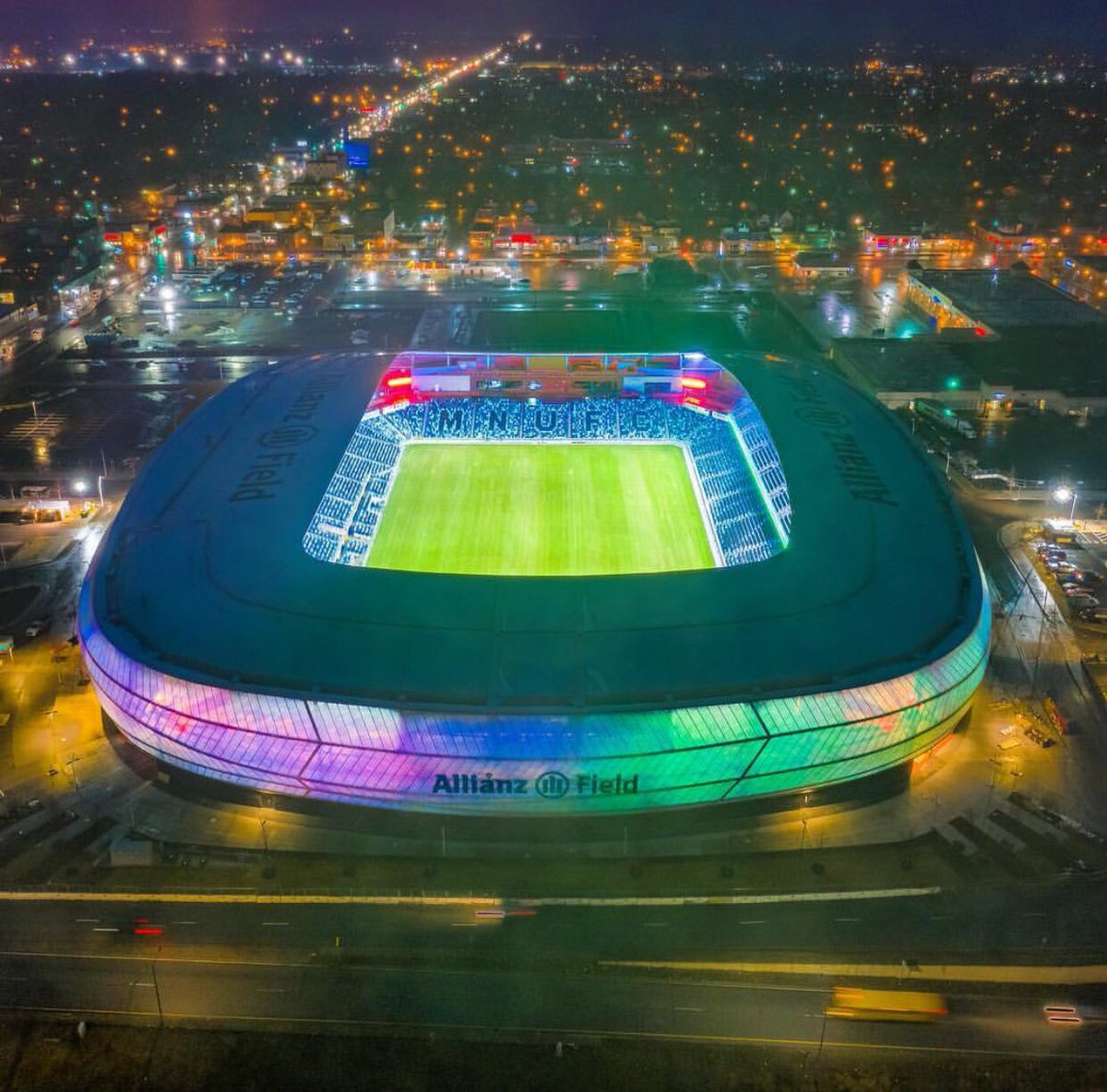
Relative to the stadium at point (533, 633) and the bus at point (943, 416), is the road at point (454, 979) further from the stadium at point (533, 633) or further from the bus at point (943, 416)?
the bus at point (943, 416)

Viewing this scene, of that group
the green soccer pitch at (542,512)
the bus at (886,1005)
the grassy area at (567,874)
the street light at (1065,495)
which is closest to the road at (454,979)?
the bus at (886,1005)

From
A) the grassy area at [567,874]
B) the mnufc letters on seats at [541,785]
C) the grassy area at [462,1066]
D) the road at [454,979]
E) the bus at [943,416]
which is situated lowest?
the bus at [943,416]

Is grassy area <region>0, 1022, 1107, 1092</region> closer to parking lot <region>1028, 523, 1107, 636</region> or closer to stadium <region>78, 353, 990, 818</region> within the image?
stadium <region>78, 353, 990, 818</region>

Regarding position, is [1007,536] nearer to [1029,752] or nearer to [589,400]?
[1029,752]

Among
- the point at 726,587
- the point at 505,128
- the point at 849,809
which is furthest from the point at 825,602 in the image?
the point at 505,128

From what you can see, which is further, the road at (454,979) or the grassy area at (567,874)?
the grassy area at (567,874)

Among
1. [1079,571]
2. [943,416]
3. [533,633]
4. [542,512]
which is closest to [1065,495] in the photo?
[1079,571]

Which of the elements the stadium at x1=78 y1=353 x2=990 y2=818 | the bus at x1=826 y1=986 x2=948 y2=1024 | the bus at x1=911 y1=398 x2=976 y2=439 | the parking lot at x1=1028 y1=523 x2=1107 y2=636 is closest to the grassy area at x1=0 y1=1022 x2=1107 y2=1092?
the bus at x1=826 y1=986 x2=948 y2=1024
